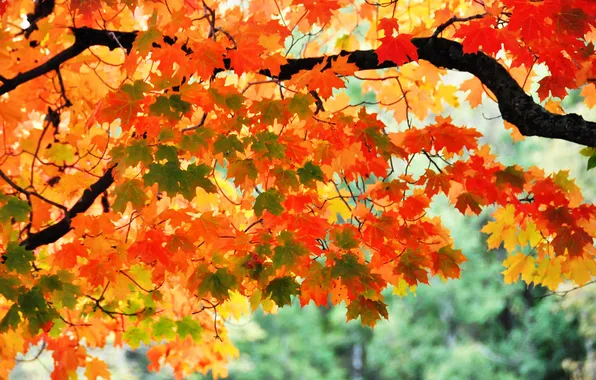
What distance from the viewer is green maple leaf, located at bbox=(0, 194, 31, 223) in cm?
299

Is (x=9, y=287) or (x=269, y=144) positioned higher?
(x=269, y=144)

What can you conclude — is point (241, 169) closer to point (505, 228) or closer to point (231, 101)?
point (231, 101)

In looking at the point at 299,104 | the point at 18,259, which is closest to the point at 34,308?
the point at 18,259

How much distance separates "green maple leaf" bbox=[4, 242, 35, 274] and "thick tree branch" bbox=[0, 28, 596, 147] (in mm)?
841

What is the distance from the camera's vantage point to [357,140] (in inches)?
122

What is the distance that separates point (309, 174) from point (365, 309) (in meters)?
0.61

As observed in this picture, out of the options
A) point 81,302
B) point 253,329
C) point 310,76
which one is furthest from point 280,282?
point 253,329

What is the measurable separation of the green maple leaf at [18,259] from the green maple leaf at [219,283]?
0.72 m

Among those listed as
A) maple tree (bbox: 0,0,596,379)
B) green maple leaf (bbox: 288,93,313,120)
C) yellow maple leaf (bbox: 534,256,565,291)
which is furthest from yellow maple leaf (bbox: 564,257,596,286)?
green maple leaf (bbox: 288,93,313,120)

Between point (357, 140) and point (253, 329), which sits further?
point (253, 329)

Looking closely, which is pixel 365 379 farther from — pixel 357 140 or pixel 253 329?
pixel 357 140

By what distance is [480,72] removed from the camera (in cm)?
306

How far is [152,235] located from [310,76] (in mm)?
955

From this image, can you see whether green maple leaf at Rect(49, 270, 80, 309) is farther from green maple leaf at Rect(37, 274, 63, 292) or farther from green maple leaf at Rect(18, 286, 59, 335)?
green maple leaf at Rect(18, 286, 59, 335)
